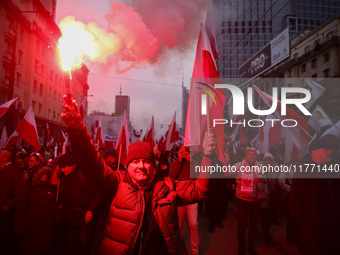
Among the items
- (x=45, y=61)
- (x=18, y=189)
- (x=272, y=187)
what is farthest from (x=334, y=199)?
(x=45, y=61)

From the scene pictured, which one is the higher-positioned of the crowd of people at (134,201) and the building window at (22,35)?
the building window at (22,35)

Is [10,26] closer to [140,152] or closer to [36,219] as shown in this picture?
[36,219]

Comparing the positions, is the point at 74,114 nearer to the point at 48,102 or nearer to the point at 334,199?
the point at 334,199

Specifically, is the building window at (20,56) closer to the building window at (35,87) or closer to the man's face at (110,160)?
the building window at (35,87)

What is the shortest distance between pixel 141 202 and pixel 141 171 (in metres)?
0.28

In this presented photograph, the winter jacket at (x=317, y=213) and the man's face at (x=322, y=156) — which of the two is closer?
the winter jacket at (x=317, y=213)

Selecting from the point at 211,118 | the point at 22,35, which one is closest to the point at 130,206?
the point at 211,118

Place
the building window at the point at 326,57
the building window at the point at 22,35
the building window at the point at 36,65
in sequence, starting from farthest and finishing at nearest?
the building window at the point at 326,57
the building window at the point at 36,65
the building window at the point at 22,35

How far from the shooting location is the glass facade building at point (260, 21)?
166 ft

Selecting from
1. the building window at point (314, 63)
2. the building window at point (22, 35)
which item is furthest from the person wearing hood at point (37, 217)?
the building window at point (314, 63)

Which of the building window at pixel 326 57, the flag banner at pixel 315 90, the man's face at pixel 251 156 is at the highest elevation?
the building window at pixel 326 57

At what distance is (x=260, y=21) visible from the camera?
169 ft

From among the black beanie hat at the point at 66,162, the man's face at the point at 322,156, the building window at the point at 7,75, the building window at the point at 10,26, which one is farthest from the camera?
the building window at the point at 7,75

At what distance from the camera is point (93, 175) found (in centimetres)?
196
